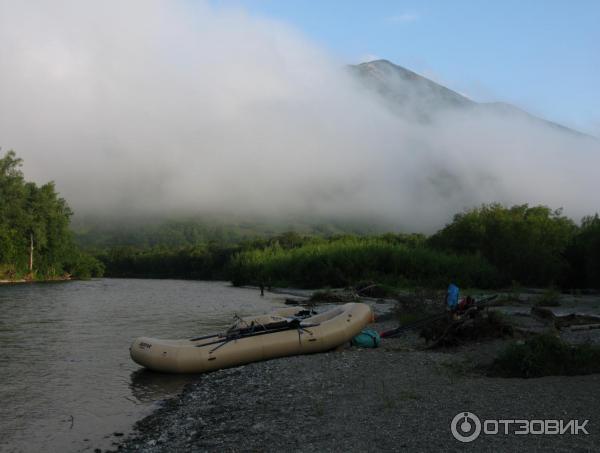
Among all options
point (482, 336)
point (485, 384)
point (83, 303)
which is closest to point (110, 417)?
point (485, 384)

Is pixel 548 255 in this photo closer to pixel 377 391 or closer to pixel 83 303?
pixel 83 303

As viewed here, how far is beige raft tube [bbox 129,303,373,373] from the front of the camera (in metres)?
15.6

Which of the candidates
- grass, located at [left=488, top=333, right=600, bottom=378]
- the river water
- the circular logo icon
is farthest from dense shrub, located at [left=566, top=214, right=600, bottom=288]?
the circular logo icon

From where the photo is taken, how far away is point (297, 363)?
15422mm

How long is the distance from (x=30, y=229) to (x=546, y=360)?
80018 mm

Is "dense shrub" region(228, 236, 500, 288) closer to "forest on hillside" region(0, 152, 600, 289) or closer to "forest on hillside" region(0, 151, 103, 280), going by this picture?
"forest on hillside" region(0, 152, 600, 289)

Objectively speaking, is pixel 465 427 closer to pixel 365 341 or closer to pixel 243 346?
pixel 243 346

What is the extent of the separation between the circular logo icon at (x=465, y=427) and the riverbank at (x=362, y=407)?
113 millimetres

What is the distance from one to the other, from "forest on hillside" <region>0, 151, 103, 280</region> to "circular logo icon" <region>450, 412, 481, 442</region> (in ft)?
245

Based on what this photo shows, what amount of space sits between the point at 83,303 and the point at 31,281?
43.2 metres

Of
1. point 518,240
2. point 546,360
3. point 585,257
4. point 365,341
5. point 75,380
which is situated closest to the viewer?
point 546,360

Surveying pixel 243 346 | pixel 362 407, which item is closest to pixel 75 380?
pixel 243 346

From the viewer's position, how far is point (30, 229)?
77938 mm

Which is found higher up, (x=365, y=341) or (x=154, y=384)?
(x=365, y=341)
